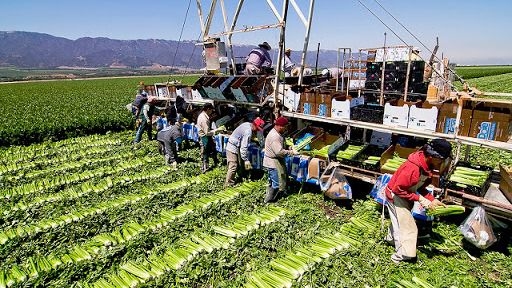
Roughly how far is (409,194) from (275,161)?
307 cm

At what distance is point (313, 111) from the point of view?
8.29 meters

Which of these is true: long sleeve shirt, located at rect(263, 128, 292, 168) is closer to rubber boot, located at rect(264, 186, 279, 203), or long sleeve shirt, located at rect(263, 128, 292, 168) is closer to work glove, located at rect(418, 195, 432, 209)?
rubber boot, located at rect(264, 186, 279, 203)

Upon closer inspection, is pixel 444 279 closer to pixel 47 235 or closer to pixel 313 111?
pixel 313 111

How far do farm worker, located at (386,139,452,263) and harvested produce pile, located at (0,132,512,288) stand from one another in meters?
0.30

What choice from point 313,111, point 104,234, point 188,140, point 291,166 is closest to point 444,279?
point 291,166

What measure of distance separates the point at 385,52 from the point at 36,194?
30.4 feet

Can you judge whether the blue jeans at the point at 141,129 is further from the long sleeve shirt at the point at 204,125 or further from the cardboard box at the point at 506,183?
the cardboard box at the point at 506,183

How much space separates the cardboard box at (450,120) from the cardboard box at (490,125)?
0.29 feet

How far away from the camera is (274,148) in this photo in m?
7.25

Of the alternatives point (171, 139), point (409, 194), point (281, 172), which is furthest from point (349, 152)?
point (171, 139)

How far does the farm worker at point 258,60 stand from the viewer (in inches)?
416

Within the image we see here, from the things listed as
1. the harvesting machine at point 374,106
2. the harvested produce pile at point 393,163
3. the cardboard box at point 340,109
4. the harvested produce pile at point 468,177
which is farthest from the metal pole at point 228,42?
the harvested produce pile at point 468,177

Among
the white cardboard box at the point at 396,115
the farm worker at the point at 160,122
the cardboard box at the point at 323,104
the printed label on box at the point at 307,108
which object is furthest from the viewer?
the farm worker at the point at 160,122

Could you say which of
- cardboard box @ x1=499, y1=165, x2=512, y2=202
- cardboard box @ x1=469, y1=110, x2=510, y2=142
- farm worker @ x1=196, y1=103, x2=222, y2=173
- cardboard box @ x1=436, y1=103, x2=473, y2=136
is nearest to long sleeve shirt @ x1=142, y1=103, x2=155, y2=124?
farm worker @ x1=196, y1=103, x2=222, y2=173
